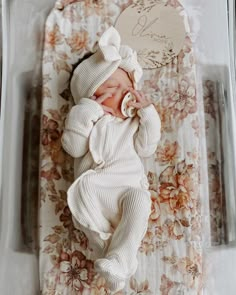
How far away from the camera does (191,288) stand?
43.3 inches

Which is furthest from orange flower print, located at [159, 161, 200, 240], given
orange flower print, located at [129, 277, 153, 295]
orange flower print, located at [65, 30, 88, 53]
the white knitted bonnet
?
orange flower print, located at [65, 30, 88, 53]

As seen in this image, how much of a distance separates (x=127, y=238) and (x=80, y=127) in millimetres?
240

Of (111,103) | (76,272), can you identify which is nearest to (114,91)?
(111,103)

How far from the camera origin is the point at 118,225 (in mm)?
1061

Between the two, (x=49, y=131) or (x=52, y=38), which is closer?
(x=49, y=131)

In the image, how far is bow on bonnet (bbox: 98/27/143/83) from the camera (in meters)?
1.18

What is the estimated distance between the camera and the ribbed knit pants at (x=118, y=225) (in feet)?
3.28

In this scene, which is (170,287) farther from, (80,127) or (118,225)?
(80,127)

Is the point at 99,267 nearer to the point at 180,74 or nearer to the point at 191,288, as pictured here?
the point at 191,288

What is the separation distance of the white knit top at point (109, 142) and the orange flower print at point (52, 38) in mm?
220

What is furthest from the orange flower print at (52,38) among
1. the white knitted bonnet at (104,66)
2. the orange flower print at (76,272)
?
the orange flower print at (76,272)

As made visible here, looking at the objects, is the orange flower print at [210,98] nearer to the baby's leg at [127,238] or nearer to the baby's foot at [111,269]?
the baby's leg at [127,238]

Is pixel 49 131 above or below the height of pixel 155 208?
above

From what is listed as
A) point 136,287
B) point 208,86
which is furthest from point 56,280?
point 208,86
